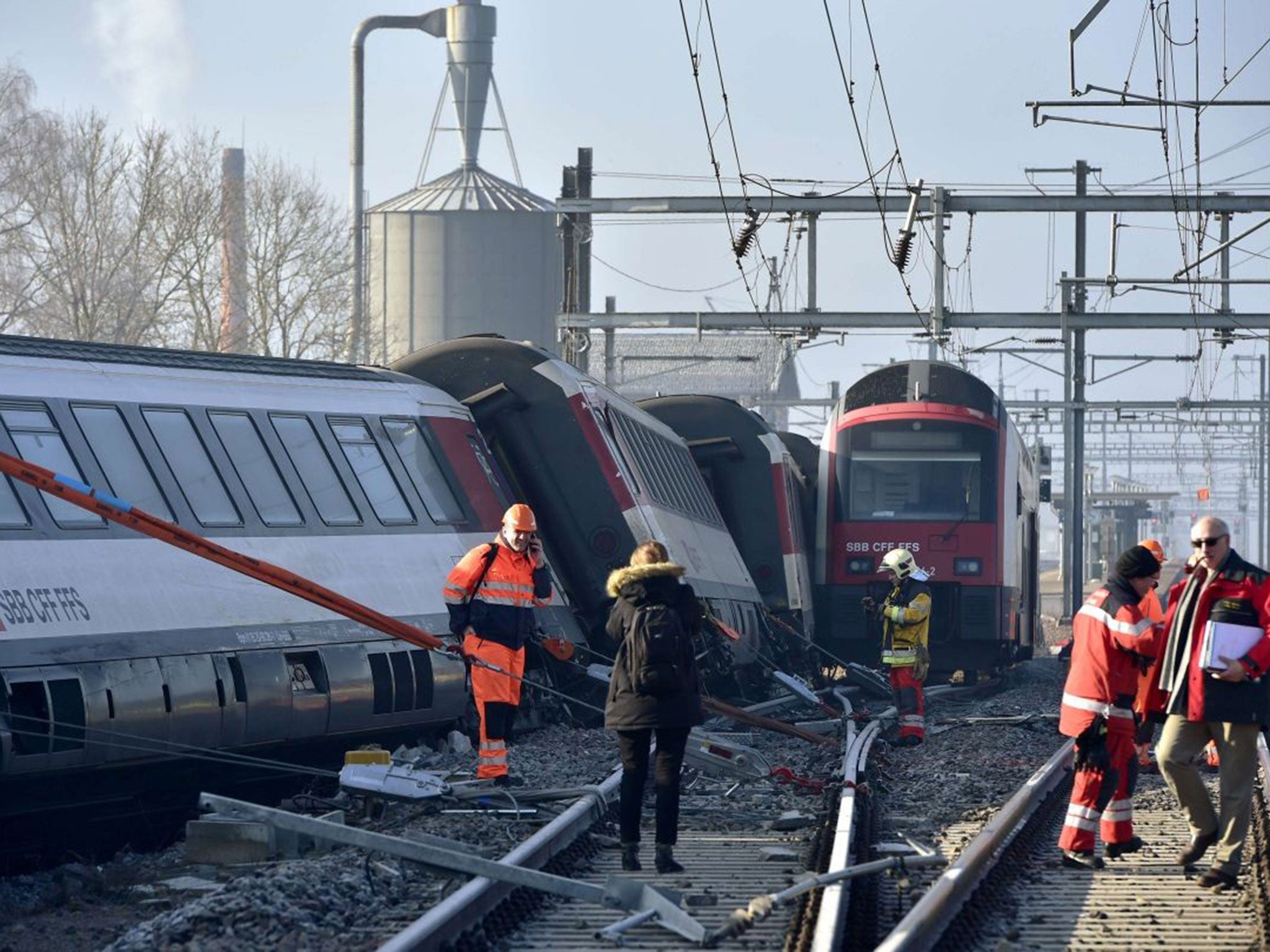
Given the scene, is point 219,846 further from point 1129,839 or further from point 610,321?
point 610,321

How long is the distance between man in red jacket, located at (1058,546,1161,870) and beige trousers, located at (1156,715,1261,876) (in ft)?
0.74

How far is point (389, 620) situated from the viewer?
1233 centimetres

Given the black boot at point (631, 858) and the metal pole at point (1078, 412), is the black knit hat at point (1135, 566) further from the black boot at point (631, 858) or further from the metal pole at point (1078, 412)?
the metal pole at point (1078, 412)

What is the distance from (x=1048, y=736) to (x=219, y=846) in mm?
9098

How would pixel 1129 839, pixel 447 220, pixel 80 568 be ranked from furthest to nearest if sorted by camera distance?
pixel 447 220 → pixel 80 568 → pixel 1129 839

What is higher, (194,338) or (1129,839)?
(194,338)

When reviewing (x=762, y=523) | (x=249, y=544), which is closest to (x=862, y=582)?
(x=762, y=523)

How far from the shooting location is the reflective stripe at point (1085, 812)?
10.1 metres

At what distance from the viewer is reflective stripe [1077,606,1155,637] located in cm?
1004

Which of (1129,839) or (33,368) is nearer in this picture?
(1129,839)

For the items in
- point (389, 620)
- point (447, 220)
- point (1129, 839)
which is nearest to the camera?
point (1129, 839)

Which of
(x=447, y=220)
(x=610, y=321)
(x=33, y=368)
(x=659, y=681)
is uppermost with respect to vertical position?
(x=447, y=220)

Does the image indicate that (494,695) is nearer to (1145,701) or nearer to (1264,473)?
(1145,701)

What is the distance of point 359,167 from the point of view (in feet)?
197
